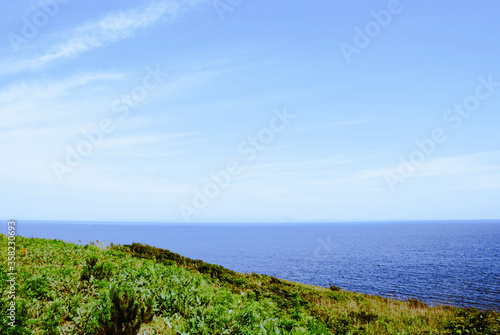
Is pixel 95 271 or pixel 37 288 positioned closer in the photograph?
pixel 37 288

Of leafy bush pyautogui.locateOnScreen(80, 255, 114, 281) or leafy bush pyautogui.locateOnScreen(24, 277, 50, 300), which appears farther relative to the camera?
leafy bush pyautogui.locateOnScreen(80, 255, 114, 281)

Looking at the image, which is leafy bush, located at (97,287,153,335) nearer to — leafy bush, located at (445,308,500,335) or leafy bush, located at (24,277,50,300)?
leafy bush, located at (24,277,50,300)

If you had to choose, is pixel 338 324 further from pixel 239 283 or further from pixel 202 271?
pixel 202 271

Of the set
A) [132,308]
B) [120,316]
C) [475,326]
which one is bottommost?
[475,326]

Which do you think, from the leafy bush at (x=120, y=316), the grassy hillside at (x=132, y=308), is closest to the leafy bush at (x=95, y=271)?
the grassy hillside at (x=132, y=308)

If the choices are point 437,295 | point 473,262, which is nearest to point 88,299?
point 437,295

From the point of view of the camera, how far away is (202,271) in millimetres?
20141

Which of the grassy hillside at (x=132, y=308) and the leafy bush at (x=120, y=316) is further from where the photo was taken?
the grassy hillside at (x=132, y=308)

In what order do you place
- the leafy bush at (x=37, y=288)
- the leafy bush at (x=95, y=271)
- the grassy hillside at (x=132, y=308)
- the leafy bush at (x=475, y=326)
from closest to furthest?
the grassy hillside at (x=132, y=308)
the leafy bush at (x=37, y=288)
the leafy bush at (x=95, y=271)
the leafy bush at (x=475, y=326)

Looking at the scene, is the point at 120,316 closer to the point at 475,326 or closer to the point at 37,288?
the point at 37,288

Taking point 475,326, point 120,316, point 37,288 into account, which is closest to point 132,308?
point 120,316

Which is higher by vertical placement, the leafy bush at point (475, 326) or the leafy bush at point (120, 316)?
the leafy bush at point (120, 316)

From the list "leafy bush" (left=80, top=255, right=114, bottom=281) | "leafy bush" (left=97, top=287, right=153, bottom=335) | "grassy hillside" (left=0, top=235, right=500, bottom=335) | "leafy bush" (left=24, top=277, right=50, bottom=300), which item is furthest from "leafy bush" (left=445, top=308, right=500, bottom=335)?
"leafy bush" (left=24, top=277, right=50, bottom=300)

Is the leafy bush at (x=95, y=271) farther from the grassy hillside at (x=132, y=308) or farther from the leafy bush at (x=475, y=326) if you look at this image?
the leafy bush at (x=475, y=326)
